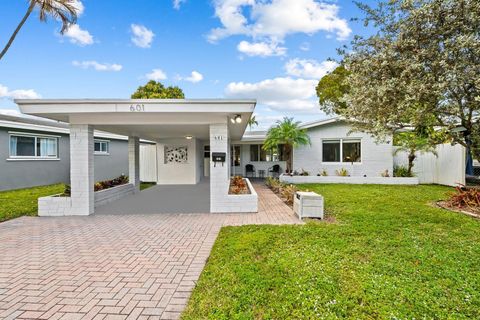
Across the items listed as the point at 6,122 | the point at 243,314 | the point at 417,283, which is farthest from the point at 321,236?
the point at 6,122

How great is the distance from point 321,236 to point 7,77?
16726mm

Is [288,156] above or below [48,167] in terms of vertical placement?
above

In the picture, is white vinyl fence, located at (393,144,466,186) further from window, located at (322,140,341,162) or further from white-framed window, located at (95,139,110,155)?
white-framed window, located at (95,139,110,155)

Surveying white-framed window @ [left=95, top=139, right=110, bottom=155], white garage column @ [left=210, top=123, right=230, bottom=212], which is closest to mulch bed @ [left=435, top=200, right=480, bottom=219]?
white garage column @ [left=210, top=123, right=230, bottom=212]

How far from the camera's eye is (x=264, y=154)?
711 inches

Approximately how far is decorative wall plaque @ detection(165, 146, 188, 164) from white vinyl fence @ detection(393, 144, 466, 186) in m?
11.7

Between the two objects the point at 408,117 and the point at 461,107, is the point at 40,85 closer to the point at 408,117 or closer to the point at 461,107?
the point at 408,117

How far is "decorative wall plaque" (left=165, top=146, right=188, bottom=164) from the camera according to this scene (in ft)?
46.8

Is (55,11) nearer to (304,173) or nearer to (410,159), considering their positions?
(304,173)

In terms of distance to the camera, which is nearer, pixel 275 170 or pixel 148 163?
pixel 148 163

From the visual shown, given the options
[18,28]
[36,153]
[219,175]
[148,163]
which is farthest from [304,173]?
[36,153]

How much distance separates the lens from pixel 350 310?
2.65 m

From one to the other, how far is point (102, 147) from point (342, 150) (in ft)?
48.9

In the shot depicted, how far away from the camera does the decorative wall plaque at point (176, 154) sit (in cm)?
1427
